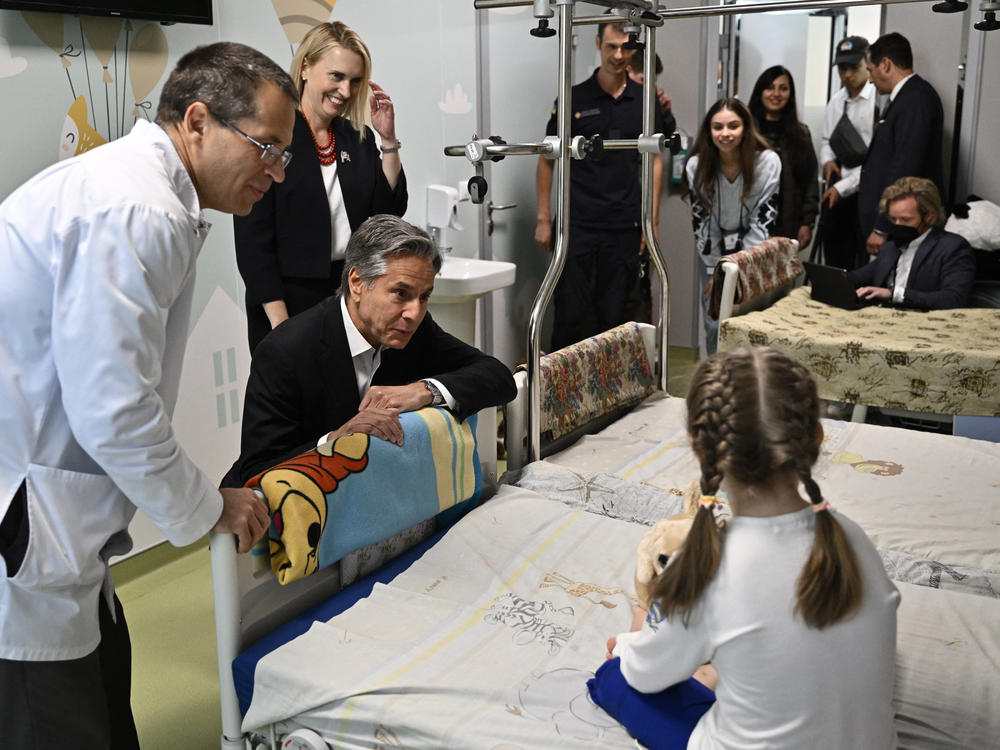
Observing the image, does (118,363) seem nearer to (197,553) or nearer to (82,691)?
(82,691)

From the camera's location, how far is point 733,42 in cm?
521

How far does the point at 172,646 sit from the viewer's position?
8.21ft

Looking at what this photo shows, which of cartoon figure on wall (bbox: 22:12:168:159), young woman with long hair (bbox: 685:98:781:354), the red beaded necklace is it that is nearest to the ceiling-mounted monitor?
cartoon figure on wall (bbox: 22:12:168:159)

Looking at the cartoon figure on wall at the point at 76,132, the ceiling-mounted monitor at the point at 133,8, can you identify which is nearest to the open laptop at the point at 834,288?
the ceiling-mounted monitor at the point at 133,8

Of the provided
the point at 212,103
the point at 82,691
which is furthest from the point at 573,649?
the point at 212,103

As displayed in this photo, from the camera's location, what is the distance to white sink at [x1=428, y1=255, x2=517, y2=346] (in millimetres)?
3473

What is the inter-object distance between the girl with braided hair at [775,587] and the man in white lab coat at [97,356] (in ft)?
2.23

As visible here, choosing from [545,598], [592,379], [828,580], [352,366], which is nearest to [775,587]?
[828,580]

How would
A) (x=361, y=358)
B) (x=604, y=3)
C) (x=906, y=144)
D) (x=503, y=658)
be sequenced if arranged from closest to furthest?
(x=503, y=658), (x=361, y=358), (x=604, y=3), (x=906, y=144)

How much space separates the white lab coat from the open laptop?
10.8 ft

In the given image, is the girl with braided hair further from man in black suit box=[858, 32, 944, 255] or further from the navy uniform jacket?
man in black suit box=[858, 32, 944, 255]

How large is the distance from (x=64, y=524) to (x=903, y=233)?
3.79 metres

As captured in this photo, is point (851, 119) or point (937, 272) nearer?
point (937, 272)

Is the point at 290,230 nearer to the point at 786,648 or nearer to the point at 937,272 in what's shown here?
the point at 786,648
